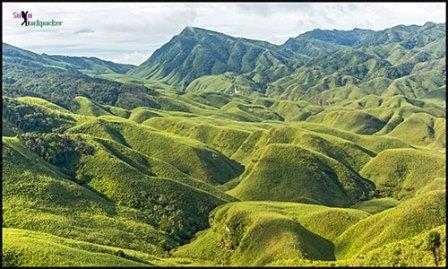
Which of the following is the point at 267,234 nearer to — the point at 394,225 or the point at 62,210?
the point at 394,225

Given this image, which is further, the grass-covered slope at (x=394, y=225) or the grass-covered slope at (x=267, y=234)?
the grass-covered slope at (x=267, y=234)

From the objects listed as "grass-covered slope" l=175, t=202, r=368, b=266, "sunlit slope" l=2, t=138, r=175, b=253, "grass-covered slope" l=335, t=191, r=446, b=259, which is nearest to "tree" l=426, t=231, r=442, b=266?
"grass-covered slope" l=335, t=191, r=446, b=259

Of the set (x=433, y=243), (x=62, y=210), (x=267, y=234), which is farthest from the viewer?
(x=62, y=210)

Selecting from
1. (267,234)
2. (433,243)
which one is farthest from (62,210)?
(433,243)

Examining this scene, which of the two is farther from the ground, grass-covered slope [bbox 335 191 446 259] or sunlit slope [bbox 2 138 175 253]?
grass-covered slope [bbox 335 191 446 259]

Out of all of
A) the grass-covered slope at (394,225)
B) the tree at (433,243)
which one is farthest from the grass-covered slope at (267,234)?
the tree at (433,243)

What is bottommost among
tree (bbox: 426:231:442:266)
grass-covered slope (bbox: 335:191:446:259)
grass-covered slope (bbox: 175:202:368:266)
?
grass-covered slope (bbox: 175:202:368:266)

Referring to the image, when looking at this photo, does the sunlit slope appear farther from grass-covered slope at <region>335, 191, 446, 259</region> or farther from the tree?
the tree

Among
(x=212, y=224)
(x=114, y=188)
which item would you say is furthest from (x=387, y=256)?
(x=114, y=188)

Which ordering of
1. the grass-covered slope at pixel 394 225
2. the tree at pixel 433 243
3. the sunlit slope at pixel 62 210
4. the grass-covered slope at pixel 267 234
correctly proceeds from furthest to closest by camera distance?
1. the sunlit slope at pixel 62 210
2. the grass-covered slope at pixel 267 234
3. the grass-covered slope at pixel 394 225
4. the tree at pixel 433 243

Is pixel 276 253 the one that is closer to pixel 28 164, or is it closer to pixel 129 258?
pixel 129 258

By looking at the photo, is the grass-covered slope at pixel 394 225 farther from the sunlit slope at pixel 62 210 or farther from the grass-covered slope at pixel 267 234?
the sunlit slope at pixel 62 210
